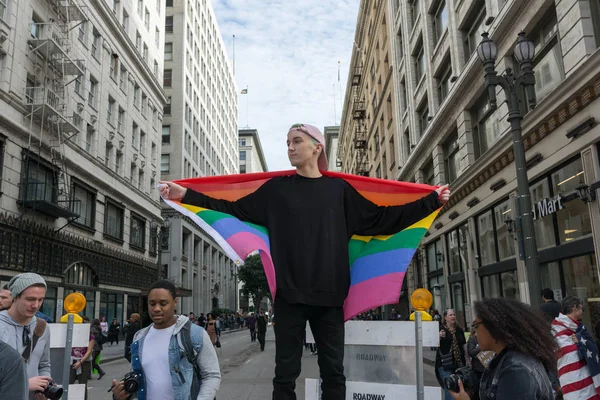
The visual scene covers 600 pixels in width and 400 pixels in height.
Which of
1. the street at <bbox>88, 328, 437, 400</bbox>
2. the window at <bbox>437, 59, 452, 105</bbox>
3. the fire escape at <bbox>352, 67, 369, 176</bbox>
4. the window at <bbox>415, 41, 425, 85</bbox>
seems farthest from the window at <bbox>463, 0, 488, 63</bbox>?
the fire escape at <bbox>352, 67, 369, 176</bbox>

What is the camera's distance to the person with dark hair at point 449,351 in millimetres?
7681

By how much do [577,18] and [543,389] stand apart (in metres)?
12.1

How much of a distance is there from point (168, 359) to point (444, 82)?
23.7 m

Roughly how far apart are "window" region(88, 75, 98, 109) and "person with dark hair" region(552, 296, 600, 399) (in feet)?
95.2

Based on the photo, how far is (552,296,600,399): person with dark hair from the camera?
249 inches

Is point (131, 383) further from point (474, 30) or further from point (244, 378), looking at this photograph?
point (474, 30)

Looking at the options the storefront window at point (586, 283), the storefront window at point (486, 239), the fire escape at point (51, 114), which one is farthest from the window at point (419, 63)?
the fire escape at point (51, 114)

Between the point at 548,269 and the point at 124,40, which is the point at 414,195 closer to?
the point at 548,269

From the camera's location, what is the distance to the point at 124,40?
115 ft

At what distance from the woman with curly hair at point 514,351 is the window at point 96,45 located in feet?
105

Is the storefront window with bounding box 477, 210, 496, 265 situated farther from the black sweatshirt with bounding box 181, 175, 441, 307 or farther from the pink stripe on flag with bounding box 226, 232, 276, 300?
the pink stripe on flag with bounding box 226, 232, 276, 300

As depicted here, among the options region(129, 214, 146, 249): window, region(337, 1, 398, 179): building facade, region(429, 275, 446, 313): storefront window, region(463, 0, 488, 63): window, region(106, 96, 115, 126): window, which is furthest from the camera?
region(337, 1, 398, 179): building facade

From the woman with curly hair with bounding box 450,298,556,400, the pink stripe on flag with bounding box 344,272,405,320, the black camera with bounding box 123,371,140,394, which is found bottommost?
the black camera with bounding box 123,371,140,394

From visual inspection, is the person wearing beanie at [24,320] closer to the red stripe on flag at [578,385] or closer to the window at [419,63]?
the red stripe on flag at [578,385]
